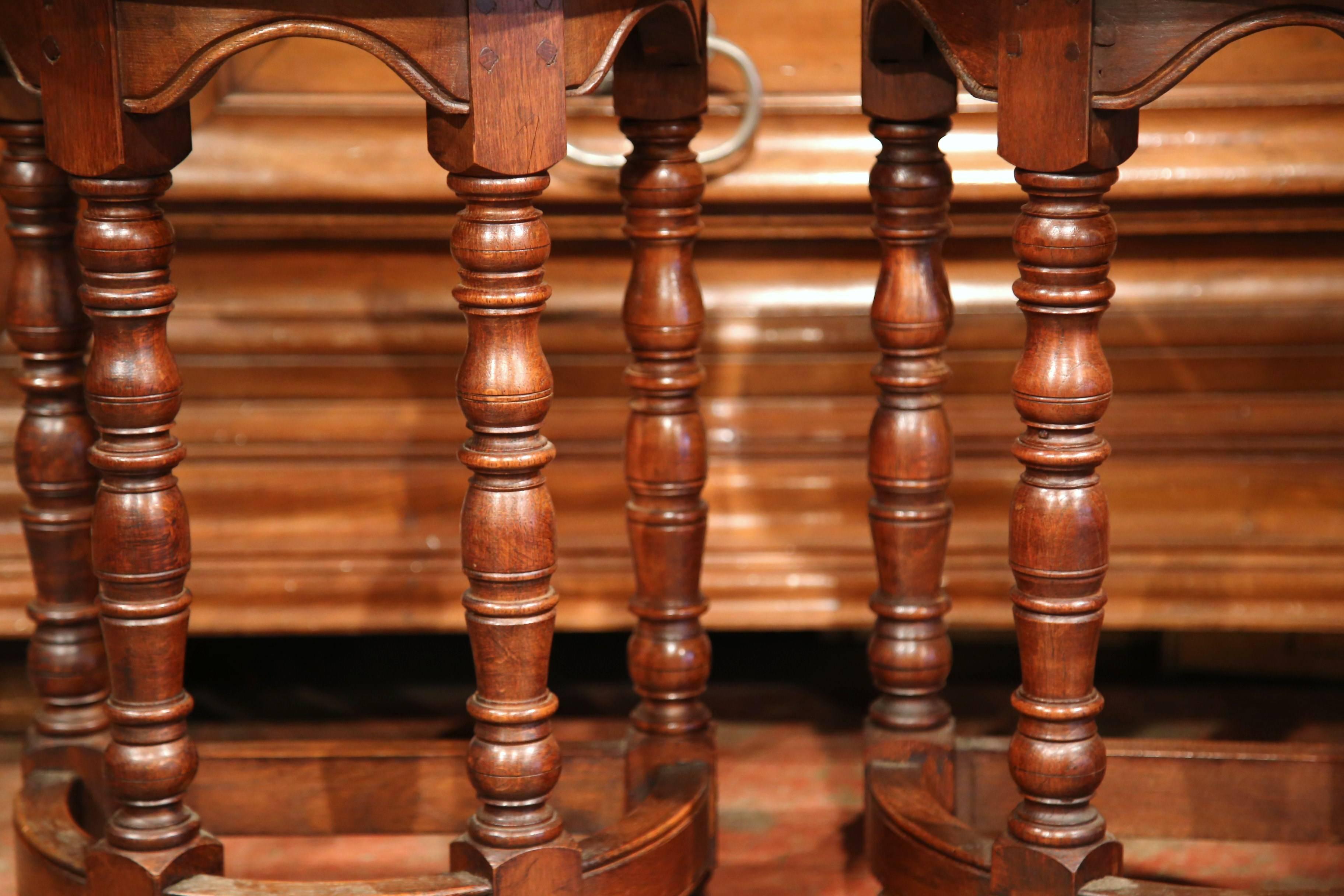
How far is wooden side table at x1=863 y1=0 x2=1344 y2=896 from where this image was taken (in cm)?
104

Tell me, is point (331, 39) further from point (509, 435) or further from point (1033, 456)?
point (1033, 456)

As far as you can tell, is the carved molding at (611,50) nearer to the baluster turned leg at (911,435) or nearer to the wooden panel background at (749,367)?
the baluster turned leg at (911,435)

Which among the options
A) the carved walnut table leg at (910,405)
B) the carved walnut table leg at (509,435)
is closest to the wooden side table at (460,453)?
the carved walnut table leg at (509,435)

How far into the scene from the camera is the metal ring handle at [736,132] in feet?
5.11

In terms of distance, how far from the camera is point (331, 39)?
1.06m

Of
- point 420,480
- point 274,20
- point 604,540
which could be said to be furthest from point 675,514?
point 274,20

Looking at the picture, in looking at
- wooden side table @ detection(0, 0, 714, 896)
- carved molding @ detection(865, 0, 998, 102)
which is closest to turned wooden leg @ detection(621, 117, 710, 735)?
wooden side table @ detection(0, 0, 714, 896)

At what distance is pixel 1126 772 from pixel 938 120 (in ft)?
1.97


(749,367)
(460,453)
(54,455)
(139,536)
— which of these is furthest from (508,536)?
(749,367)

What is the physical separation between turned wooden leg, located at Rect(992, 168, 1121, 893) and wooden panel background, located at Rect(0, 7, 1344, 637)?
0.52 metres

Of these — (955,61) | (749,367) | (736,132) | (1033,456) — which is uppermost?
(955,61)

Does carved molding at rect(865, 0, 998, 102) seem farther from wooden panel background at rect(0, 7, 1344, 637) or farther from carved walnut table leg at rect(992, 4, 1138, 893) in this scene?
wooden panel background at rect(0, 7, 1344, 637)

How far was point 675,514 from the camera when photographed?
1.40 meters

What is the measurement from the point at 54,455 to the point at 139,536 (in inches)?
11.2
